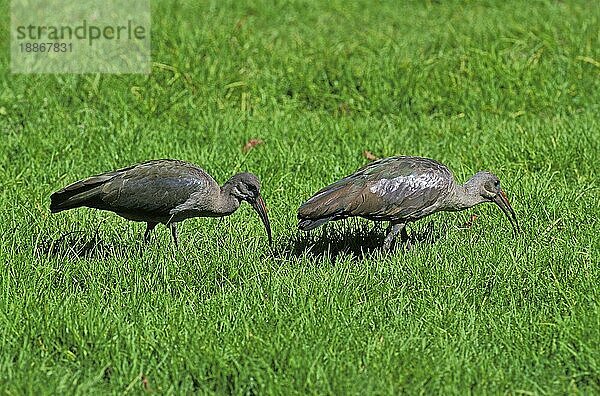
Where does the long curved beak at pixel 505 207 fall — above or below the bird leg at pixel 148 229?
above

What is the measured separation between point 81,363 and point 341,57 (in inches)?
214

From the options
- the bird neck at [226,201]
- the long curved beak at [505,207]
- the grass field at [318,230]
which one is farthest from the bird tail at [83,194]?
the long curved beak at [505,207]

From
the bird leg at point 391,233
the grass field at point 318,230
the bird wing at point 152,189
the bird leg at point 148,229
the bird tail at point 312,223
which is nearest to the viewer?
the grass field at point 318,230

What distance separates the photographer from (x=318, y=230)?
6258mm

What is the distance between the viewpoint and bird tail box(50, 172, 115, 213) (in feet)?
18.6

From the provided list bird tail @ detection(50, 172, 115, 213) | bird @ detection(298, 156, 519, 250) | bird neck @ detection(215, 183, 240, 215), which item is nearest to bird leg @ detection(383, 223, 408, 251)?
bird @ detection(298, 156, 519, 250)

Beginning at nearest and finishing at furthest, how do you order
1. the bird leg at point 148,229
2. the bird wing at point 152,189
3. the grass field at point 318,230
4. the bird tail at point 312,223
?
the grass field at point 318,230, the bird tail at point 312,223, the bird wing at point 152,189, the bird leg at point 148,229

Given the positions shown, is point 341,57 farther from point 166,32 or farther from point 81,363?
point 81,363

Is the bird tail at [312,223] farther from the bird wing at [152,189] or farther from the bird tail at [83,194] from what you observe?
the bird tail at [83,194]

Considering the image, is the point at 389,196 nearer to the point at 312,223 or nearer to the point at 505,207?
the point at 312,223

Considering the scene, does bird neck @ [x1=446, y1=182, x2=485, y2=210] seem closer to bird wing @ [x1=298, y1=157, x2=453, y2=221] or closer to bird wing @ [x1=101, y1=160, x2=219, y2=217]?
bird wing @ [x1=298, y1=157, x2=453, y2=221]

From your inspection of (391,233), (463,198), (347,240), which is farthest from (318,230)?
(463,198)

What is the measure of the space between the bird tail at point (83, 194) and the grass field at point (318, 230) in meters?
0.27

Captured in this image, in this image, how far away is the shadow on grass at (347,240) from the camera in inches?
229
